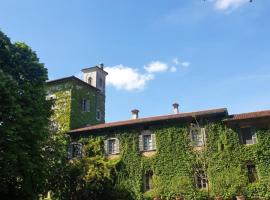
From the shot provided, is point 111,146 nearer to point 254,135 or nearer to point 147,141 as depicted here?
point 147,141

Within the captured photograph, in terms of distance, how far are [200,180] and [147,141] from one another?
230 inches

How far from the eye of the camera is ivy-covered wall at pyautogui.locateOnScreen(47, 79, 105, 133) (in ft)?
126

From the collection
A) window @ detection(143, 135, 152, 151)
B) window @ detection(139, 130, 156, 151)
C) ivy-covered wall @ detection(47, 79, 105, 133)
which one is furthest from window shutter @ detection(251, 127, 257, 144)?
ivy-covered wall @ detection(47, 79, 105, 133)

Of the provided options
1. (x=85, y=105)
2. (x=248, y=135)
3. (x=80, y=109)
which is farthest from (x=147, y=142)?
(x=85, y=105)

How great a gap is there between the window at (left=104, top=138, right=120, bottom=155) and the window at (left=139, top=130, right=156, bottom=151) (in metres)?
2.38

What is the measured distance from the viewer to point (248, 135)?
28953mm

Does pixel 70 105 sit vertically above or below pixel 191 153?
above

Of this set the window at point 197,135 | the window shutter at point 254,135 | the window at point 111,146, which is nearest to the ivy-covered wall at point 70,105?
the window at point 111,146

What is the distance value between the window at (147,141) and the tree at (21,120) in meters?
10.6

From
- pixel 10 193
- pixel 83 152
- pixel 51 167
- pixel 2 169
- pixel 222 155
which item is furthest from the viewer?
pixel 83 152

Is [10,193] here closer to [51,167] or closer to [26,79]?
[51,167]

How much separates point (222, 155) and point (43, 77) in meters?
15.1

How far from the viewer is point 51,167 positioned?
88.3ft

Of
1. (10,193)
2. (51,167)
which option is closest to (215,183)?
(51,167)
